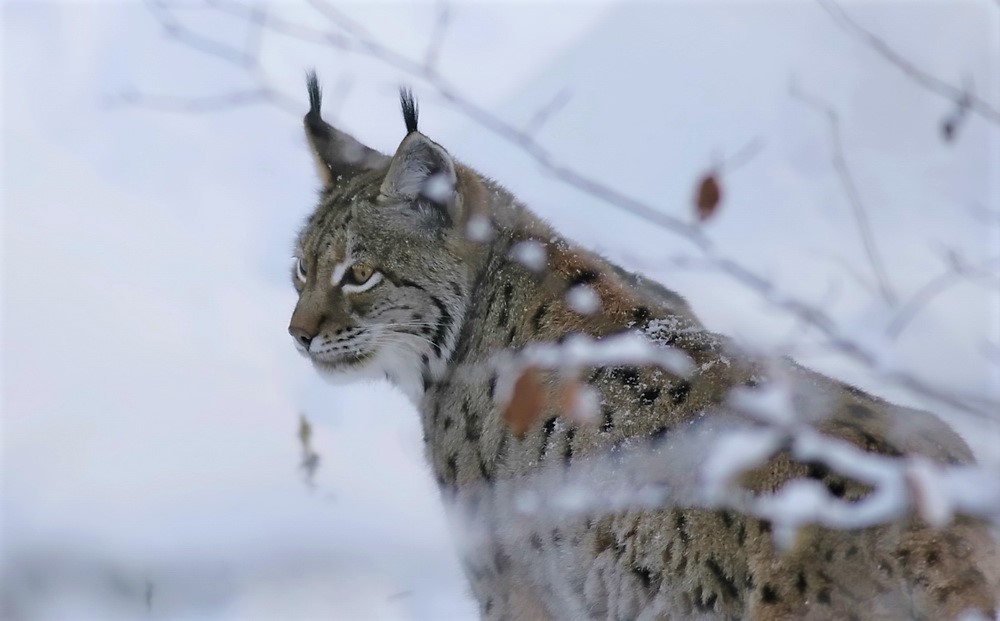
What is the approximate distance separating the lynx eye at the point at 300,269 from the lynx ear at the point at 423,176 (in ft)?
1.62

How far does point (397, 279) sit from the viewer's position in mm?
4352

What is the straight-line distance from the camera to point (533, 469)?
149 inches

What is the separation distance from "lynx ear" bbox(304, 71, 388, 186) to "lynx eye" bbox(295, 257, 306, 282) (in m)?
0.43

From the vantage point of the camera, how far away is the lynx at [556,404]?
279 cm

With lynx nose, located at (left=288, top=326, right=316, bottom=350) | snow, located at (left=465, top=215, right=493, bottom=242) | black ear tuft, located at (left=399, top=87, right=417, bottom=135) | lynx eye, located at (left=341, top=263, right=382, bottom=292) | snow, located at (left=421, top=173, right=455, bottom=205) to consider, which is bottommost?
lynx nose, located at (left=288, top=326, right=316, bottom=350)

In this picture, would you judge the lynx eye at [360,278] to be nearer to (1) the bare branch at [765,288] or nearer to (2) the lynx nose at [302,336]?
(2) the lynx nose at [302,336]

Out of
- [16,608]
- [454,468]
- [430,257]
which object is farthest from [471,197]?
[16,608]

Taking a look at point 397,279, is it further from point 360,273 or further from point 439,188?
point 439,188

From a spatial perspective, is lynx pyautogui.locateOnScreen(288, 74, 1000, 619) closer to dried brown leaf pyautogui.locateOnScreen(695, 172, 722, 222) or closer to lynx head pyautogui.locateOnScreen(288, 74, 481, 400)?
lynx head pyautogui.locateOnScreen(288, 74, 481, 400)

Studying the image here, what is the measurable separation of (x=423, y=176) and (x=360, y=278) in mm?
462

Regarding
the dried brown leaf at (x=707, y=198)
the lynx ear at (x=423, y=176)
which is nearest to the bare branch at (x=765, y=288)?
the dried brown leaf at (x=707, y=198)

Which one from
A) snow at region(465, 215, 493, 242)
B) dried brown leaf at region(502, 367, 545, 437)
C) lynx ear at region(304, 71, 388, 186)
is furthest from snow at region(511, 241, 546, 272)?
lynx ear at region(304, 71, 388, 186)

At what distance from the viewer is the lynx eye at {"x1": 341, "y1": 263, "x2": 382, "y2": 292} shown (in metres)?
4.36

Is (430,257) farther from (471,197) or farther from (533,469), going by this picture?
(533,469)
